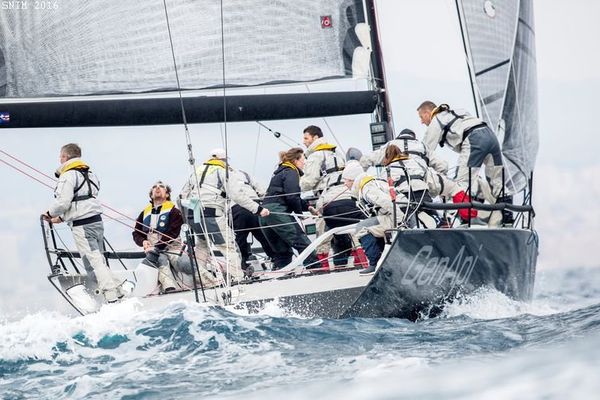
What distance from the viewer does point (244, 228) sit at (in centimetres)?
855

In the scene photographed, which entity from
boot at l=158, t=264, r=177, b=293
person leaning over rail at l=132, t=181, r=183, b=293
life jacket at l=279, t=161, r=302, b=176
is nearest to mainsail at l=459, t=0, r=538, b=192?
life jacket at l=279, t=161, r=302, b=176

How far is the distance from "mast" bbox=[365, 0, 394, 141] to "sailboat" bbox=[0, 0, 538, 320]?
0.01 meters

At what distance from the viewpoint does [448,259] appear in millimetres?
7398

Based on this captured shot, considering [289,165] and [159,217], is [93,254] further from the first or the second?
[289,165]

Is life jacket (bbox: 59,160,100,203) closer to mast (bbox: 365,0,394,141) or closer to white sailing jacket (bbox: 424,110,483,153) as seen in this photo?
white sailing jacket (bbox: 424,110,483,153)

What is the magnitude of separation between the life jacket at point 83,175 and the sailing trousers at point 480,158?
2639 mm

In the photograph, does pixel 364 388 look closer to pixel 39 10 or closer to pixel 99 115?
pixel 99 115

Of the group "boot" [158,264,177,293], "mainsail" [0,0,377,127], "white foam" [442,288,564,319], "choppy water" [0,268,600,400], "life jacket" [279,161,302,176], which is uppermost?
"mainsail" [0,0,377,127]

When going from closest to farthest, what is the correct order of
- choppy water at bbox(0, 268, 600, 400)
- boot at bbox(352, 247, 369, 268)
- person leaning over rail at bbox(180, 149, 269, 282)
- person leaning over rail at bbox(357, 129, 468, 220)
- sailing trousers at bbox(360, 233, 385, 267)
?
choppy water at bbox(0, 268, 600, 400) → sailing trousers at bbox(360, 233, 385, 267) → person leaning over rail at bbox(357, 129, 468, 220) → person leaning over rail at bbox(180, 149, 269, 282) → boot at bbox(352, 247, 369, 268)

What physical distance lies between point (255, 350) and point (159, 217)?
2301mm

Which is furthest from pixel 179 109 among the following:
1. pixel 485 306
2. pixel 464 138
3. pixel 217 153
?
pixel 485 306

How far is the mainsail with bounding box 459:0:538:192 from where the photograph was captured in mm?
8938

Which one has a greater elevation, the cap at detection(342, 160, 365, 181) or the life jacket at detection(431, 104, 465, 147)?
the life jacket at detection(431, 104, 465, 147)

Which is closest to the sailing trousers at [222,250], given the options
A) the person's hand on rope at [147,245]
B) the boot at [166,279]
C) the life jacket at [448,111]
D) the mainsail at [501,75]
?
the boot at [166,279]
